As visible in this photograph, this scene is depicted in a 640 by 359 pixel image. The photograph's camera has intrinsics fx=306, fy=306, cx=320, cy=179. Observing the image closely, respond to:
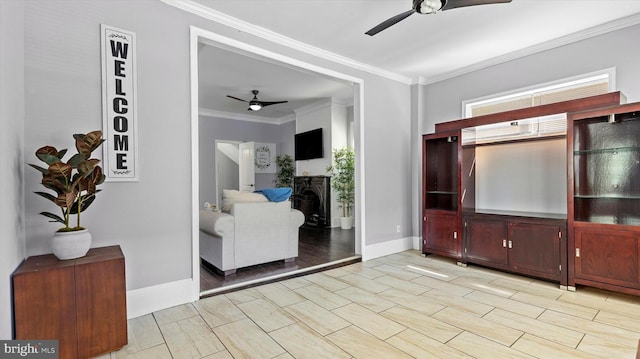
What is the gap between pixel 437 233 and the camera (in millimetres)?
4289

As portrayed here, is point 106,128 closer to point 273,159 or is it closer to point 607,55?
point 607,55

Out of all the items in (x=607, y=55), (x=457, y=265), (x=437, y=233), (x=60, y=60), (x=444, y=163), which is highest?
(x=607, y=55)

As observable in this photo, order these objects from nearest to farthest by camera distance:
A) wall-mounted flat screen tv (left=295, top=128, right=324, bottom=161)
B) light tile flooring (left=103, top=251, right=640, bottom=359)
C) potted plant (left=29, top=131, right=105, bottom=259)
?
potted plant (left=29, top=131, right=105, bottom=259), light tile flooring (left=103, top=251, right=640, bottom=359), wall-mounted flat screen tv (left=295, top=128, right=324, bottom=161)

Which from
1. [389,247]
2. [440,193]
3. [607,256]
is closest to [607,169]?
[607,256]

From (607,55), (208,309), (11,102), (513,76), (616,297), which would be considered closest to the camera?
(11,102)

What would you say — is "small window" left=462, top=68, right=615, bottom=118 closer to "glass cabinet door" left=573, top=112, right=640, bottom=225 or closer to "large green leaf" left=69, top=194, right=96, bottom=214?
"glass cabinet door" left=573, top=112, right=640, bottom=225

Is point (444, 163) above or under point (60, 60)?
under

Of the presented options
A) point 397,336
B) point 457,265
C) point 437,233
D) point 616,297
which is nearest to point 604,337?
point 616,297

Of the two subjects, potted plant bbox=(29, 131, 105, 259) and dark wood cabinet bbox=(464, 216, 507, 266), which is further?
dark wood cabinet bbox=(464, 216, 507, 266)

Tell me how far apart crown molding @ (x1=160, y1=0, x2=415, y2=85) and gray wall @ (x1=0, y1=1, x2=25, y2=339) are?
1.21 meters

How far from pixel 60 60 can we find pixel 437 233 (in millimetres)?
4414

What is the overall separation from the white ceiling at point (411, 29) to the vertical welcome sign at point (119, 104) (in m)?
0.64

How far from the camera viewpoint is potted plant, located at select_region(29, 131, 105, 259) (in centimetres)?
188

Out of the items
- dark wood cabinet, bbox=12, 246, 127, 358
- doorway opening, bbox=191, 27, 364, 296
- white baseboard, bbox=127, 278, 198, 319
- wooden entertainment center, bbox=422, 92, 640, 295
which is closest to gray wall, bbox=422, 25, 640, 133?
wooden entertainment center, bbox=422, 92, 640, 295
